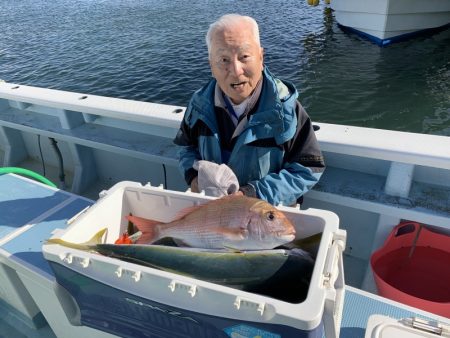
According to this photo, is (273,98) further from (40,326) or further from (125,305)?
(40,326)

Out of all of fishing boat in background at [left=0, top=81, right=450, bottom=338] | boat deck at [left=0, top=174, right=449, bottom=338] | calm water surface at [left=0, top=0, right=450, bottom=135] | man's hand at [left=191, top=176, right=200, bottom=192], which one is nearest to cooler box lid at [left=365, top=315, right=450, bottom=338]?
fishing boat in background at [left=0, top=81, right=450, bottom=338]

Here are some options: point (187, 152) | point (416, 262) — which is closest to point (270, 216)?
→ point (187, 152)

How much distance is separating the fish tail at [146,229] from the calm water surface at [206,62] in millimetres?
7225

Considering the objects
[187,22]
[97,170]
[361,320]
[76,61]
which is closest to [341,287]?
[361,320]

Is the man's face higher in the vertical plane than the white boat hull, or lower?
higher

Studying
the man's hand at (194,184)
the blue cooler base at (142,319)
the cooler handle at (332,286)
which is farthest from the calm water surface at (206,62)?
the blue cooler base at (142,319)

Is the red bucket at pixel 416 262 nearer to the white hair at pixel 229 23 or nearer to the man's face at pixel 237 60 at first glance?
the man's face at pixel 237 60

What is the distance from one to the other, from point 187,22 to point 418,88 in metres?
10.7

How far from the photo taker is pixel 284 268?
43.3 inches

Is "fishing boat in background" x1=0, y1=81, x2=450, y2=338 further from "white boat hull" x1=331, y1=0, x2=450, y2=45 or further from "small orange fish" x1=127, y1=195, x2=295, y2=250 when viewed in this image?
"white boat hull" x1=331, y1=0, x2=450, y2=45

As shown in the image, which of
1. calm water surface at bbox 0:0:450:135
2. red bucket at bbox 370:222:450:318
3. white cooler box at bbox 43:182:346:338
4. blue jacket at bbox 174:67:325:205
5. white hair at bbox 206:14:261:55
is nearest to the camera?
white cooler box at bbox 43:182:346:338

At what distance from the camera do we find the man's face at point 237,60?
1758 millimetres

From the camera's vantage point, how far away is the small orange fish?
3.88 feet

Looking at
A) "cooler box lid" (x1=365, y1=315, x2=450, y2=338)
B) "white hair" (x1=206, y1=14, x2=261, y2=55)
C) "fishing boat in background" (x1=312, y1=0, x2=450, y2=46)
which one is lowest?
"fishing boat in background" (x1=312, y1=0, x2=450, y2=46)
